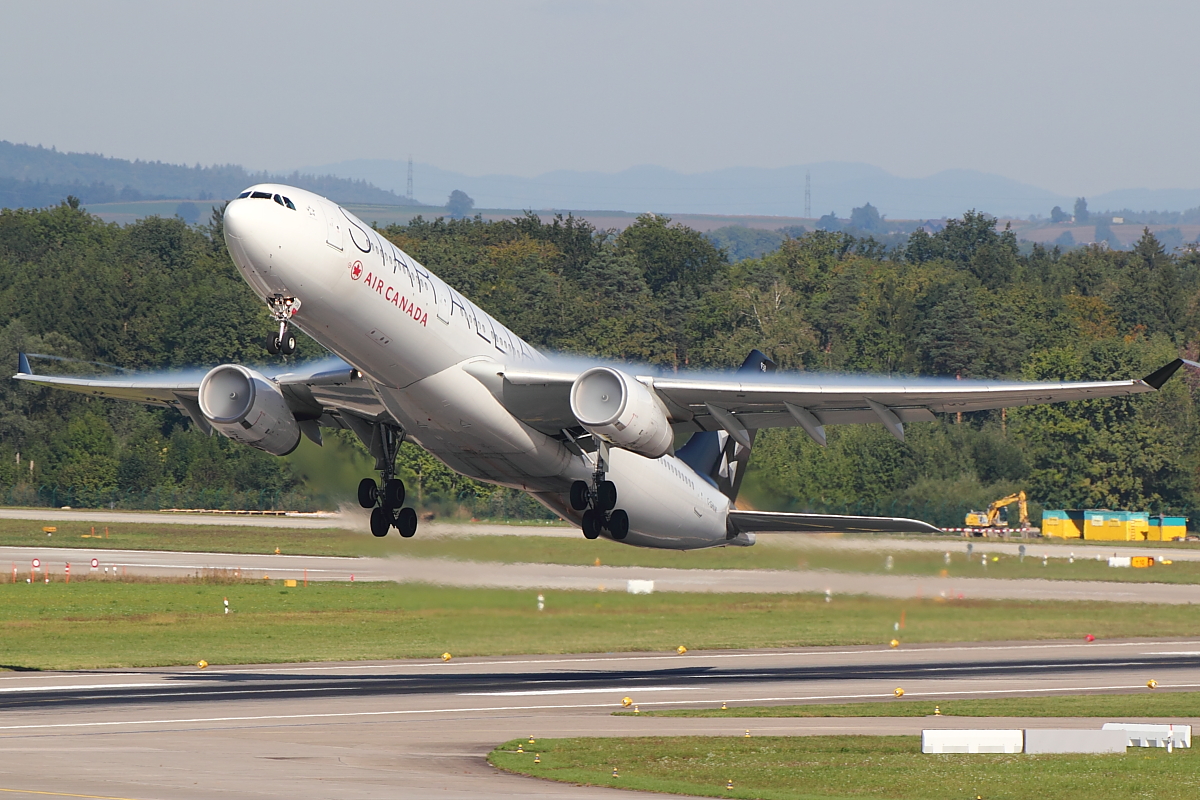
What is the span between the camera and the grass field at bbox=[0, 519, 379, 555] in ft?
257

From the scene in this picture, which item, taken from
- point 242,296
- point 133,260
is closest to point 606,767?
point 242,296

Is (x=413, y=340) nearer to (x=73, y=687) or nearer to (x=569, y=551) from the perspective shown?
(x=73, y=687)

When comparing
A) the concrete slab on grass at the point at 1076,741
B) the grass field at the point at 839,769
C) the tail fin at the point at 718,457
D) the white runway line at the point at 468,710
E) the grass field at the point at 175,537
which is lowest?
the grass field at the point at 175,537

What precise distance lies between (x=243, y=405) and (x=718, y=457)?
1522cm

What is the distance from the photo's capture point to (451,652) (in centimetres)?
4791

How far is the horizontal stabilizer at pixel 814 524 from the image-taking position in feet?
130

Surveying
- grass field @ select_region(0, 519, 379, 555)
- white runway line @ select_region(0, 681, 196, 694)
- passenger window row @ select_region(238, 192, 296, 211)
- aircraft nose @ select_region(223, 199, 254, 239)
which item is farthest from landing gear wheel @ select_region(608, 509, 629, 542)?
Result: grass field @ select_region(0, 519, 379, 555)

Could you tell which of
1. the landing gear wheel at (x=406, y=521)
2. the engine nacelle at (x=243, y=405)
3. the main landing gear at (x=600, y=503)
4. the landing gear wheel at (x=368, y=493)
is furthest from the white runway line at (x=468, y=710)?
the engine nacelle at (x=243, y=405)

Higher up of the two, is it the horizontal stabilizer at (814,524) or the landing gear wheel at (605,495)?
the landing gear wheel at (605,495)

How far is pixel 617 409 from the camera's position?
1309 inches

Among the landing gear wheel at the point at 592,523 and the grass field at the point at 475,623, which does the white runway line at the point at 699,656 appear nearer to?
the grass field at the point at 475,623

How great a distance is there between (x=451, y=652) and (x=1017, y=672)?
16735mm

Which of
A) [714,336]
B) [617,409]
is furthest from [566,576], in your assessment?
[714,336]

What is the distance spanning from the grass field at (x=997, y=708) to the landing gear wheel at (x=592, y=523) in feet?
14.4
